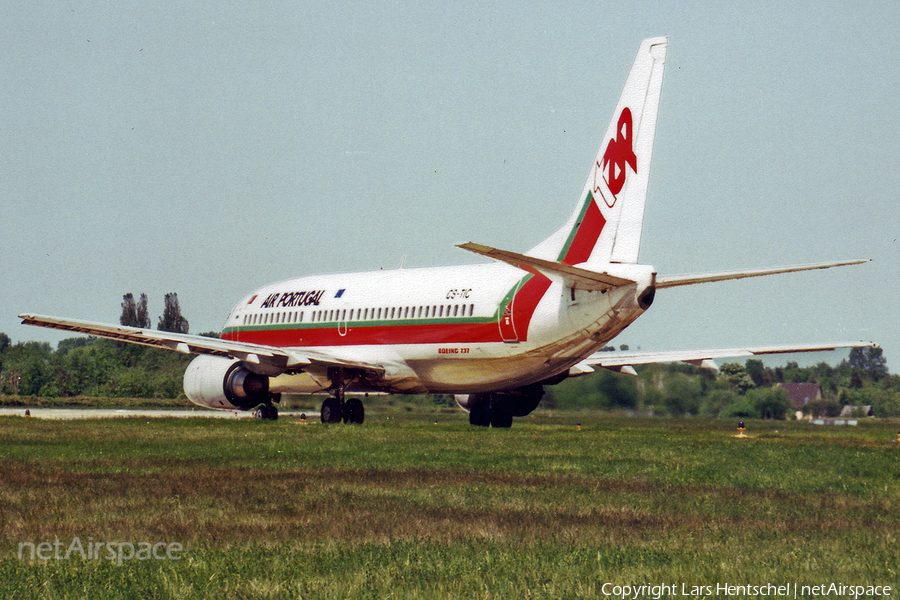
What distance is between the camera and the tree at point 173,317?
98625 mm

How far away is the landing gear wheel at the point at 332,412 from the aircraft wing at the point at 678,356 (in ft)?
22.4

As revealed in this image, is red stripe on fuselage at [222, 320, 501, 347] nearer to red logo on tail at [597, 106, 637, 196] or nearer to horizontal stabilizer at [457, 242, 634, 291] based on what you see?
horizontal stabilizer at [457, 242, 634, 291]

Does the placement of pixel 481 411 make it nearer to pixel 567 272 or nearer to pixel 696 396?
pixel 696 396

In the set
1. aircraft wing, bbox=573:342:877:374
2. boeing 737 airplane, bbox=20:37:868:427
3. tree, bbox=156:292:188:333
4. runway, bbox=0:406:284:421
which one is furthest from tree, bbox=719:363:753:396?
tree, bbox=156:292:188:333

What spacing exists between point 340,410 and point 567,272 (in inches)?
482

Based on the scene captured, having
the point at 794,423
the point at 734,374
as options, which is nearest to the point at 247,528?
the point at 794,423

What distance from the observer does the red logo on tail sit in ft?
74.2

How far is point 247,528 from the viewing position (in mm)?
10227

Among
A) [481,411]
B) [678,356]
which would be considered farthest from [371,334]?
[678,356]

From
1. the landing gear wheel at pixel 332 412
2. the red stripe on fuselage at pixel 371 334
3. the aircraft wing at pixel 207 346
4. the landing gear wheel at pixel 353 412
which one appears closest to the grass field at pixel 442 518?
the red stripe on fuselage at pixel 371 334

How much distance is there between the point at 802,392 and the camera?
4650 centimetres

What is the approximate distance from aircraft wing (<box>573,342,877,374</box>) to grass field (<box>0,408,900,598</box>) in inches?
320

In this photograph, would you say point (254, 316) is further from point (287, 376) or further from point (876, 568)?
point (876, 568)

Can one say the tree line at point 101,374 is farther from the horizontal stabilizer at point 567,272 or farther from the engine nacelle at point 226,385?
the horizontal stabilizer at point 567,272
